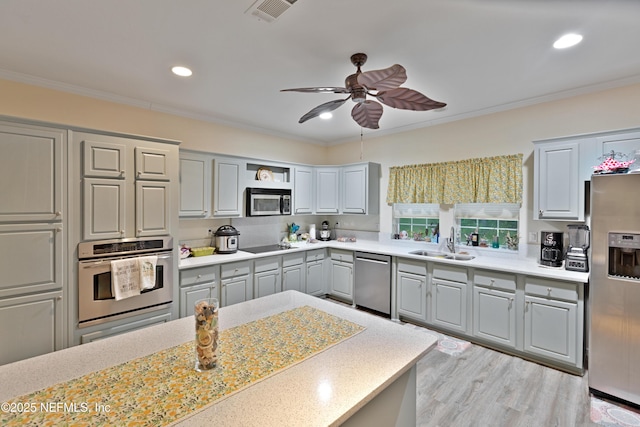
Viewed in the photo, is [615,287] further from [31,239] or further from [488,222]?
[31,239]

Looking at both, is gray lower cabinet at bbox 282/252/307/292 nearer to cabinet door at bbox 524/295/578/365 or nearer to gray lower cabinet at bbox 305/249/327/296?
gray lower cabinet at bbox 305/249/327/296

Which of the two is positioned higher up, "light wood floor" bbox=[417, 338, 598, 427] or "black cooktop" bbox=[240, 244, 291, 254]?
"black cooktop" bbox=[240, 244, 291, 254]

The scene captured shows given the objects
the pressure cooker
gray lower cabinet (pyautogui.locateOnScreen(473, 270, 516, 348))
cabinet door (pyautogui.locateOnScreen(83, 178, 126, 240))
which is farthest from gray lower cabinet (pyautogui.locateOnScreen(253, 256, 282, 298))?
gray lower cabinet (pyautogui.locateOnScreen(473, 270, 516, 348))

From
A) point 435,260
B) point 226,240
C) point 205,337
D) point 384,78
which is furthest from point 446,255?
point 205,337

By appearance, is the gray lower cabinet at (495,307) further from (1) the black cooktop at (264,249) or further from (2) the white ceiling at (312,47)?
(1) the black cooktop at (264,249)

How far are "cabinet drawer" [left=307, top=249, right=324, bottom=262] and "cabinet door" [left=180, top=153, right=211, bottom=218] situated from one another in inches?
62.0

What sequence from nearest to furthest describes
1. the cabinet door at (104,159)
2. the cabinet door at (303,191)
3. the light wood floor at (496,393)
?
1. the light wood floor at (496,393)
2. the cabinet door at (104,159)
3. the cabinet door at (303,191)

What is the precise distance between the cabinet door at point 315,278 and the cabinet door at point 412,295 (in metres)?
1.24

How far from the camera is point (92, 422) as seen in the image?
34.9 inches

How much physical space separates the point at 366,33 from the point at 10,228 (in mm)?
2962

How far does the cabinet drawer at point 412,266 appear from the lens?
3.58 metres

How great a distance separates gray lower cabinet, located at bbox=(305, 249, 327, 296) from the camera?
14.4ft

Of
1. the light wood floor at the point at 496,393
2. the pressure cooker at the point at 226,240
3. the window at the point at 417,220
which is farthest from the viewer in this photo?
the window at the point at 417,220

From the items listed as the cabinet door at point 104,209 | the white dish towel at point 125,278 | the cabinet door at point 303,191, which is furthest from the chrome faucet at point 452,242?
the cabinet door at point 104,209
